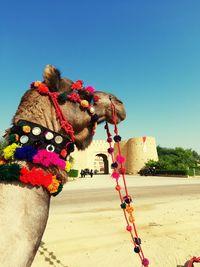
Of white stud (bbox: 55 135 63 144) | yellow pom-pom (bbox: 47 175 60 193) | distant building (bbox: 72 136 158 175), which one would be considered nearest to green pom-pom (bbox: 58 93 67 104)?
white stud (bbox: 55 135 63 144)

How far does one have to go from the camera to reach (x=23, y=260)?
2.28 meters

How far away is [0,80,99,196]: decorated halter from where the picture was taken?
8.02 ft

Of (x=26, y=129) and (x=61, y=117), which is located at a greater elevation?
(x=61, y=117)

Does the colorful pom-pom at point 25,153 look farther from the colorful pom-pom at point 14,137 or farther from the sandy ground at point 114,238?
the sandy ground at point 114,238

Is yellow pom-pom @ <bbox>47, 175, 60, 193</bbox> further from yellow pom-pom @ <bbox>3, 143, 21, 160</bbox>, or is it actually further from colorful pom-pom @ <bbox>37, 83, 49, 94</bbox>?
colorful pom-pom @ <bbox>37, 83, 49, 94</bbox>

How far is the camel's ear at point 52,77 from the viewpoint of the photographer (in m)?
2.81

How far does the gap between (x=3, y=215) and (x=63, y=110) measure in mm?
1078

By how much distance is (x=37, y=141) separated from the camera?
260 cm

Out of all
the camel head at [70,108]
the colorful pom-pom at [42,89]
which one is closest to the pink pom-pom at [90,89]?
the camel head at [70,108]

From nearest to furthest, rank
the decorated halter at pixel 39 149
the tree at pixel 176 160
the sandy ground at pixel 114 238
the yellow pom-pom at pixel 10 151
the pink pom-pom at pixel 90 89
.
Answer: the decorated halter at pixel 39 149, the yellow pom-pom at pixel 10 151, the pink pom-pom at pixel 90 89, the sandy ground at pixel 114 238, the tree at pixel 176 160

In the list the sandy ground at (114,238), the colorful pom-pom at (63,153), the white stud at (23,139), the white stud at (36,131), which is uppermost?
the white stud at (36,131)

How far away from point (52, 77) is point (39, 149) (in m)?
0.71

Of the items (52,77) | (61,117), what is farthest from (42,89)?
(61,117)

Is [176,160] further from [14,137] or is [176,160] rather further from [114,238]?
[14,137]
